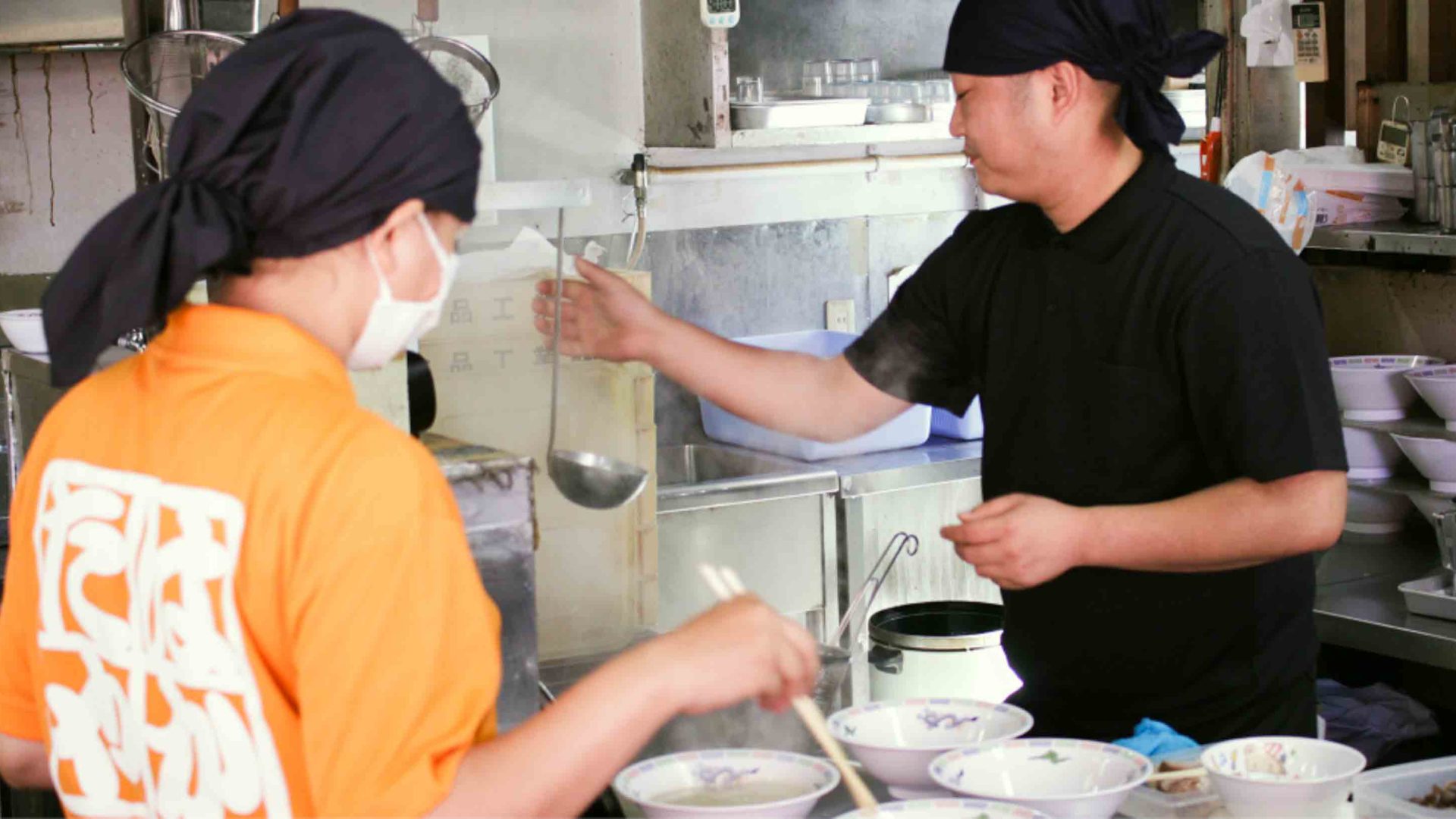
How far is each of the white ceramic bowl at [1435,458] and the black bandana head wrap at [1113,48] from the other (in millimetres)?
1694

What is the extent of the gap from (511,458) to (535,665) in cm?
28

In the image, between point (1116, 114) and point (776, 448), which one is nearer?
point (1116, 114)

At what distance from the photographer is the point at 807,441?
4234 mm

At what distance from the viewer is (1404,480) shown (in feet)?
12.3

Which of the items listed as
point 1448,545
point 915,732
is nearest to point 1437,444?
point 1448,545

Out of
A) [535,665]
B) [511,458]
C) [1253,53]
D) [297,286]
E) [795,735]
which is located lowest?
[795,735]

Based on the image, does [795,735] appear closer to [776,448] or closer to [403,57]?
[403,57]

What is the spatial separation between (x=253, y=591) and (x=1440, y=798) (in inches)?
58.7

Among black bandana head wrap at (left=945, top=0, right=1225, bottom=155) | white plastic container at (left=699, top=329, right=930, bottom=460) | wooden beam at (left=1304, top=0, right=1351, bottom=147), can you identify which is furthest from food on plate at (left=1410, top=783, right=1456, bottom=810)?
wooden beam at (left=1304, top=0, right=1351, bottom=147)

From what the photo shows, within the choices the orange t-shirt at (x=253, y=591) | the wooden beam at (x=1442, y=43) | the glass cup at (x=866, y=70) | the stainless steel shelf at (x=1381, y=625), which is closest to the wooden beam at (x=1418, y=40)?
the wooden beam at (x=1442, y=43)

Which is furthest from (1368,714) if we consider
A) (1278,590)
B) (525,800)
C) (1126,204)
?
(525,800)

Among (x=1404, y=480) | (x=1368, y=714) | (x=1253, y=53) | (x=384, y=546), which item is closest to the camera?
(x=384, y=546)

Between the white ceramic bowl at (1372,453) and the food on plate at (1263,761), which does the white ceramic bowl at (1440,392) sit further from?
the food on plate at (1263,761)

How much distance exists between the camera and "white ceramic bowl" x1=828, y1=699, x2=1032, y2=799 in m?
1.79
